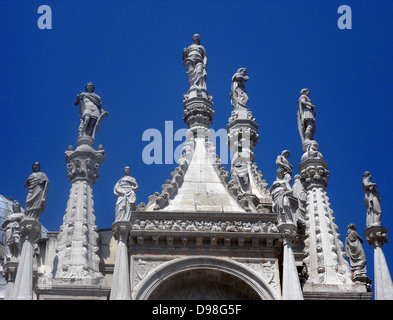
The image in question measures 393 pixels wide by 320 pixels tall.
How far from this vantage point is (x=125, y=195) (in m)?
30.5

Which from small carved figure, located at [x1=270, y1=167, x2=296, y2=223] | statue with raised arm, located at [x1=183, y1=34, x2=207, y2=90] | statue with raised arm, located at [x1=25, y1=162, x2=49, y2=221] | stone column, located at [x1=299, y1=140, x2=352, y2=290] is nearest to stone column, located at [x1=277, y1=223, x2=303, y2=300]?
small carved figure, located at [x1=270, y1=167, x2=296, y2=223]

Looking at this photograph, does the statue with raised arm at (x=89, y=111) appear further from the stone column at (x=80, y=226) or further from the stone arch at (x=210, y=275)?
the stone arch at (x=210, y=275)

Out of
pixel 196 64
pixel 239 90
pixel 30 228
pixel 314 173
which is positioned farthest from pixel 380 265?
pixel 239 90

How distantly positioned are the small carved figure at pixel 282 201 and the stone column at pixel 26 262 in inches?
276

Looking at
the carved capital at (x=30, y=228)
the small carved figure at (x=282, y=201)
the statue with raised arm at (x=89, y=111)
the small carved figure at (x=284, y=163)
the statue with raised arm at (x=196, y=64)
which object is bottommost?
the carved capital at (x=30, y=228)

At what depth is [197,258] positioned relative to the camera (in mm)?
29812

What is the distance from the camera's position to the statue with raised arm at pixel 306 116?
3438 cm

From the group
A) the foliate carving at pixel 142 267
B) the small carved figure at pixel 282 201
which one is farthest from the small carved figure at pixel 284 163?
the foliate carving at pixel 142 267

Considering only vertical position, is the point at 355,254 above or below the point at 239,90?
below

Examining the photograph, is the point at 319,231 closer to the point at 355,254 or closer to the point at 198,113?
the point at 355,254

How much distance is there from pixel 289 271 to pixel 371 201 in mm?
4012
